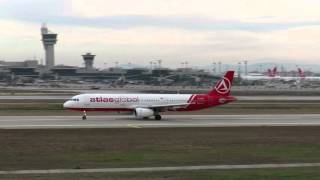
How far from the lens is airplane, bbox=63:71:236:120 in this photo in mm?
51656

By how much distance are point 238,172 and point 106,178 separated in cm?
430

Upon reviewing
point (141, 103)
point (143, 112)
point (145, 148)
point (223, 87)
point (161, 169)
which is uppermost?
point (223, 87)

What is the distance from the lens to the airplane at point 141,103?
169 ft

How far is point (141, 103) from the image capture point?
52.9 m

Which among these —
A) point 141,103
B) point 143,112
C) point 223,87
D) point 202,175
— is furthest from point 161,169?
point 223,87

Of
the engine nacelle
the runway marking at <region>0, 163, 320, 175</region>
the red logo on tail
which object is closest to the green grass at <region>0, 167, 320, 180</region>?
the runway marking at <region>0, 163, 320, 175</region>

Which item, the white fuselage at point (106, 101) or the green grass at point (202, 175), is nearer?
the green grass at point (202, 175)

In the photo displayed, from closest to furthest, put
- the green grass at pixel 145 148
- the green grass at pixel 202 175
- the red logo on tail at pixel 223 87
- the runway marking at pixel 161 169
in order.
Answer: the green grass at pixel 202 175, the runway marking at pixel 161 169, the green grass at pixel 145 148, the red logo on tail at pixel 223 87

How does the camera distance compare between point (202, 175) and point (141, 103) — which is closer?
point (202, 175)

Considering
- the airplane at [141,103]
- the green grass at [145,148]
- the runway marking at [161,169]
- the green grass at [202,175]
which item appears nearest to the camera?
the green grass at [202,175]

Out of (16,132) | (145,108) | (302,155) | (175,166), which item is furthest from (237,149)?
(145,108)

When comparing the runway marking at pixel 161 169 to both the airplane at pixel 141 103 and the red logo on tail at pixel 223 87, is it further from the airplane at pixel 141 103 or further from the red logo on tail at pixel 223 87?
the red logo on tail at pixel 223 87

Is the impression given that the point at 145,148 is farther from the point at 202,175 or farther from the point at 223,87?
the point at 223,87

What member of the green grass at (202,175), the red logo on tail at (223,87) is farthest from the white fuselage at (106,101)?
the green grass at (202,175)
